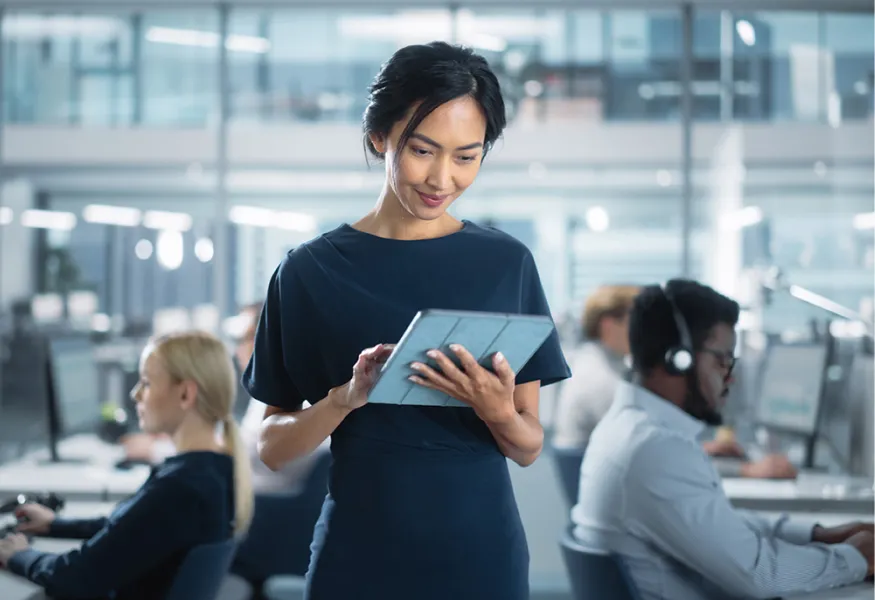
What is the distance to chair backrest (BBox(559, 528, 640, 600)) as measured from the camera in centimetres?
198

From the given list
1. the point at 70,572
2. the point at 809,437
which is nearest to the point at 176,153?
the point at 809,437

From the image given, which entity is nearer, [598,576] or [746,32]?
[598,576]

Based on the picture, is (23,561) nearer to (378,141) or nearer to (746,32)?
(378,141)

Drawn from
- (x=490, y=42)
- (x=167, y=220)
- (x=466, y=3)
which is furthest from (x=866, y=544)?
(x=167, y=220)

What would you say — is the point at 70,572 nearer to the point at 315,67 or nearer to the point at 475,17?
the point at 475,17

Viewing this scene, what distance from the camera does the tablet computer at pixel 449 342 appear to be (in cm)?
115

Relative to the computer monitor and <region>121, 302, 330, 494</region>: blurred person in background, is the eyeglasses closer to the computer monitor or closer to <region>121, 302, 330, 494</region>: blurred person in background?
<region>121, 302, 330, 494</region>: blurred person in background

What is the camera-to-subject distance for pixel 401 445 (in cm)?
135

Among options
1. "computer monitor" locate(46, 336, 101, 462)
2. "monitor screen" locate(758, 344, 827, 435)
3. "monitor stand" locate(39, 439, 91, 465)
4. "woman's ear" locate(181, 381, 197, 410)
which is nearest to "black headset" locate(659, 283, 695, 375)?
"woman's ear" locate(181, 381, 197, 410)

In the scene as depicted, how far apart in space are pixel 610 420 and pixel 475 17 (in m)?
3.65

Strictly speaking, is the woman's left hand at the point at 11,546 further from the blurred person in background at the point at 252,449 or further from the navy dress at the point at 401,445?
the navy dress at the point at 401,445

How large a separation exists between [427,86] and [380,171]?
11.1 ft

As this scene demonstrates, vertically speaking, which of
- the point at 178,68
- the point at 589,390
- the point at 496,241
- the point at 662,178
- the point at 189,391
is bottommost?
the point at 589,390

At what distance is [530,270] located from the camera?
142 cm
